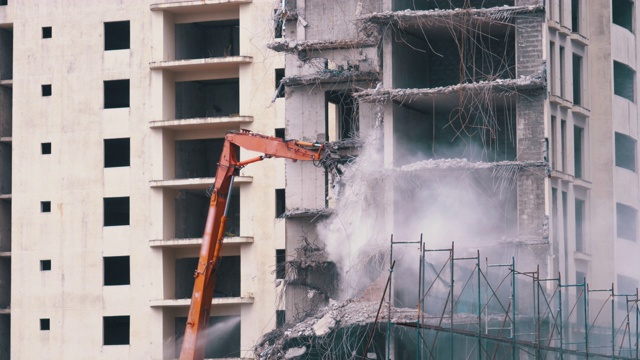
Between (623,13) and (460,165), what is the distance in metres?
16.5

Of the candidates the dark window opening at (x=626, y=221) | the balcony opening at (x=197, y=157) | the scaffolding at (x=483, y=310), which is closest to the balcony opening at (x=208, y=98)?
the balcony opening at (x=197, y=157)

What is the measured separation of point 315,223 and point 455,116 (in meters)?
5.42

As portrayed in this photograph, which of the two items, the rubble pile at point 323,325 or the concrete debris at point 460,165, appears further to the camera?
the rubble pile at point 323,325

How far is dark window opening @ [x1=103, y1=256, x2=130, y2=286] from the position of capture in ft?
228

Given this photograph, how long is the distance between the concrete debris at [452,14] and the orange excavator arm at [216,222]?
4.42 metres

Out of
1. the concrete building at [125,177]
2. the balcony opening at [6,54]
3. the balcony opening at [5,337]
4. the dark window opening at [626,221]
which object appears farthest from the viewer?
the balcony opening at [6,54]

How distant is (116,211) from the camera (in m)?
70.8

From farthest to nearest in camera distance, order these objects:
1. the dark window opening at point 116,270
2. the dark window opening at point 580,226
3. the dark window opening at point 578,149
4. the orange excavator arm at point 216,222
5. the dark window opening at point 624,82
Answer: the dark window opening at point 116,270 < the dark window opening at point 624,82 < the dark window opening at point 580,226 < the dark window opening at point 578,149 < the orange excavator arm at point 216,222

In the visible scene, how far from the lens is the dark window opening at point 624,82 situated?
62.2m

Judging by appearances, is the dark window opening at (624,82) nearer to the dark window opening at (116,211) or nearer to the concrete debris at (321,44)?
the concrete debris at (321,44)

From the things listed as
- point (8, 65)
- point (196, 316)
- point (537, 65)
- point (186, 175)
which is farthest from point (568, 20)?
point (8, 65)

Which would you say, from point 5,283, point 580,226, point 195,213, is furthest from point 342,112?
point 5,283

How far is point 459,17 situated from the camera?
5062cm

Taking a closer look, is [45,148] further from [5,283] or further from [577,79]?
[577,79]
